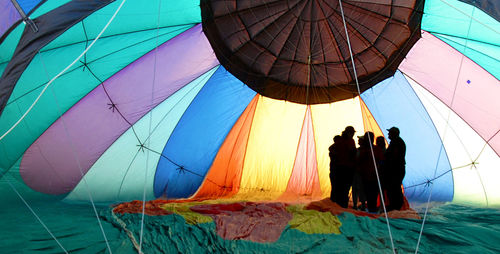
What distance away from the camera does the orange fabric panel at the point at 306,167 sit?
6.12m

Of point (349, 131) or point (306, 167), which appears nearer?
point (349, 131)

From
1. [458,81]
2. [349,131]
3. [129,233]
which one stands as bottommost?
[129,233]

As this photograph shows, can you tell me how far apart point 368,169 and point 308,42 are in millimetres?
1672

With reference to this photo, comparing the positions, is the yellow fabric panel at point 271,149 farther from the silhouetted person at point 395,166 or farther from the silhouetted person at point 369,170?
the silhouetted person at point 395,166

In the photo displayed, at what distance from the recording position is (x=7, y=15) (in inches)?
148

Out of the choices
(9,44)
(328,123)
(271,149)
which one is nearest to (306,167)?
(271,149)

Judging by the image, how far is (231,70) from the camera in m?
5.60

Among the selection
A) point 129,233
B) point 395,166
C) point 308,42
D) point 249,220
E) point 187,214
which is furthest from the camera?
point 308,42

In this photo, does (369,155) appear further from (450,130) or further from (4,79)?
(4,79)

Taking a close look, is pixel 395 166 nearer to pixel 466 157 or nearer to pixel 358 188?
pixel 358 188

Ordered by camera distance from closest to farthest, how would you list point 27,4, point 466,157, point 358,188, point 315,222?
point 27,4, point 315,222, point 358,188, point 466,157

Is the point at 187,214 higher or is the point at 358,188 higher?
the point at 358,188

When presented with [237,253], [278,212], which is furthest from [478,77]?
[237,253]

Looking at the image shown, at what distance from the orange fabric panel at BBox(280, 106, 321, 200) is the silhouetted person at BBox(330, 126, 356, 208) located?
1.16 meters
